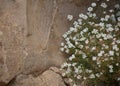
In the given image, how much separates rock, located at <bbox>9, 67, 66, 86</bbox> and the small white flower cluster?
0.11m

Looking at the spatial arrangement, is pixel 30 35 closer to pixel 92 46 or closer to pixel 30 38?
pixel 30 38

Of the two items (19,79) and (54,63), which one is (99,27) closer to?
(54,63)

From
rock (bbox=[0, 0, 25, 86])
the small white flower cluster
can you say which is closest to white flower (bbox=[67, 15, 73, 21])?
the small white flower cluster

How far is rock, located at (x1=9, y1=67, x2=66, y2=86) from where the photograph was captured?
494 cm

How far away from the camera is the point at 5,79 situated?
4.95 metres

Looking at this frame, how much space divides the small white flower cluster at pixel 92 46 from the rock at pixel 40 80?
0.11m

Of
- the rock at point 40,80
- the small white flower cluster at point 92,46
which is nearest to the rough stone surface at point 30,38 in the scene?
the rock at point 40,80

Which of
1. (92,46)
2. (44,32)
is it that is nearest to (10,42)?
(44,32)

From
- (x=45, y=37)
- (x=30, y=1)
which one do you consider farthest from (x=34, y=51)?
(x=30, y=1)

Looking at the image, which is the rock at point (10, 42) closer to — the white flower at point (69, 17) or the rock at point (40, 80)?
the rock at point (40, 80)

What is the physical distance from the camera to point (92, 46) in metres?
4.93

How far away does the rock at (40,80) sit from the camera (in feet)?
16.2

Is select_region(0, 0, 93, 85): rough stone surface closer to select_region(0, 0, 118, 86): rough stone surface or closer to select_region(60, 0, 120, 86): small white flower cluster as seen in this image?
select_region(0, 0, 118, 86): rough stone surface

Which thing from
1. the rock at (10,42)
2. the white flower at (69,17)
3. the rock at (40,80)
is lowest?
the rock at (40,80)
